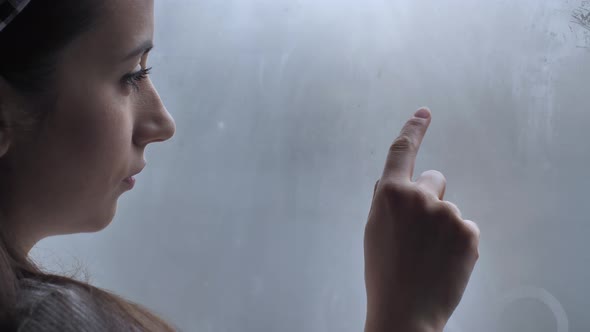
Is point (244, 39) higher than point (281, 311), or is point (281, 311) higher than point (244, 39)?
point (244, 39)

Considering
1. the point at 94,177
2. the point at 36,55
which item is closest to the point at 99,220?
the point at 94,177

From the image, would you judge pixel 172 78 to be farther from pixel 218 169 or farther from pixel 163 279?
pixel 163 279

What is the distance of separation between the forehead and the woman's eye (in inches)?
1.1

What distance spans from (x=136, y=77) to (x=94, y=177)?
0.35 feet

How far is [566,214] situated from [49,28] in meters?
0.68

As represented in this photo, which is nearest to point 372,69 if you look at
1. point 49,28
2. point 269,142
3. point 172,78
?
point 269,142

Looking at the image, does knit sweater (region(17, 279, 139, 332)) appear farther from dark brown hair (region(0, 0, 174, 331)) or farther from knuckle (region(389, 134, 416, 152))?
knuckle (region(389, 134, 416, 152))

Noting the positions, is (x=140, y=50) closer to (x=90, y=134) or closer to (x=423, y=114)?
(x=90, y=134)

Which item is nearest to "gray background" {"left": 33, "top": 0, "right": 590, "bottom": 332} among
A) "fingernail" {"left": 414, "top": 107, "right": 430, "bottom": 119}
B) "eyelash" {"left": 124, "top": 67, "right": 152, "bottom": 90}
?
"fingernail" {"left": 414, "top": 107, "right": 430, "bottom": 119}

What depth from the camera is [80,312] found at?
0.41m

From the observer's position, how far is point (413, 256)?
0.48m

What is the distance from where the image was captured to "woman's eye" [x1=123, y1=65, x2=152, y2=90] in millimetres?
491

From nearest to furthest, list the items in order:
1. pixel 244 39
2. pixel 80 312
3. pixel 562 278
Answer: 1. pixel 80 312
2. pixel 562 278
3. pixel 244 39

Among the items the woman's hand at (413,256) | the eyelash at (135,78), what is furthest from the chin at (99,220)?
the woman's hand at (413,256)
